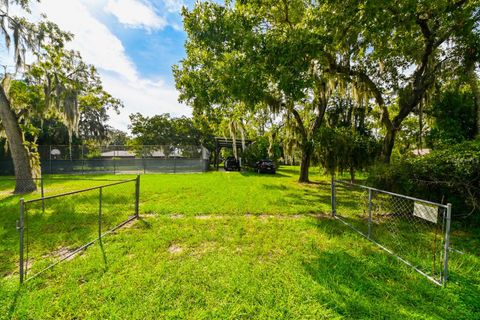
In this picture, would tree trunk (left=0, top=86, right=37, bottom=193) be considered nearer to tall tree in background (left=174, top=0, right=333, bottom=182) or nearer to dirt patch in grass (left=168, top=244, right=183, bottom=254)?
tall tree in background (left=174, top=0, right=333, bottom=182)

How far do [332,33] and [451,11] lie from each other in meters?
3.07

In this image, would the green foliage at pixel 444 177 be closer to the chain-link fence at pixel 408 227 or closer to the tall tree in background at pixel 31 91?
the chain-link fence at pixel 408 227

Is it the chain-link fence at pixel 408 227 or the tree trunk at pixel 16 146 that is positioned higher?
the tree trunk at pixel 16 146

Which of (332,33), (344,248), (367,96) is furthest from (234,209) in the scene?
(367,96)

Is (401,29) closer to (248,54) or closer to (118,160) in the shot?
(248,54)

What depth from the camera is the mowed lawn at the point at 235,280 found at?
2.12m

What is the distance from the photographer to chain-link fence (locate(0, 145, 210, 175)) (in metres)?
16.0

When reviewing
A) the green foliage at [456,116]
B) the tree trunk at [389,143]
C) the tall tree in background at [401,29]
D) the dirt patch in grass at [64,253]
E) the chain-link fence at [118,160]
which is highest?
the tall tree in background at [401,29]

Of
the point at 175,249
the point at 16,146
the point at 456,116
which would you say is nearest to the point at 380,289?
the point at 175,249

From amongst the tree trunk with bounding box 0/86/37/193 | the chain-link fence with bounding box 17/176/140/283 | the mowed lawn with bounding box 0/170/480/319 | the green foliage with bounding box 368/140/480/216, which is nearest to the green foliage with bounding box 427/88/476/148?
the green foliage with bounding box 368/140/480/216

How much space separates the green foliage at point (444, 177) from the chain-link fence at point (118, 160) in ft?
47.9

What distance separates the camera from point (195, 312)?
2.09 metres

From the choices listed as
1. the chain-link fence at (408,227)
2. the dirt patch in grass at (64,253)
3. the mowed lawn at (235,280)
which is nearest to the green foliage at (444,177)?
the chain-link fence at (408,227)

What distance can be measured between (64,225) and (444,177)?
27.6 ft
